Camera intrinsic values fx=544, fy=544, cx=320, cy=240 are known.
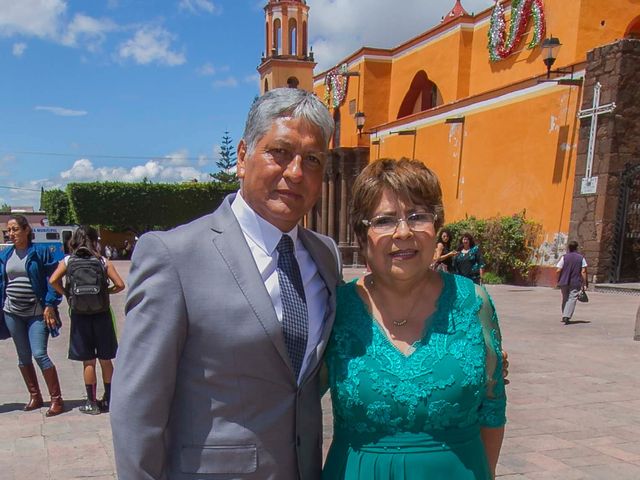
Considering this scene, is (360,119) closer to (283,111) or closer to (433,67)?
(433,67)

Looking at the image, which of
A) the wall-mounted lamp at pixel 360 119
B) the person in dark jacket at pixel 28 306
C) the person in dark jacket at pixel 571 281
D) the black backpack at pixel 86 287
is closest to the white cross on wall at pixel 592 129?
the person in dark jacket at pixel 571 281

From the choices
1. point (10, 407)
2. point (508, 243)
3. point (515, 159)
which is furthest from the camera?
point (515, 159)

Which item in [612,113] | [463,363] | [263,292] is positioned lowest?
[463,363]

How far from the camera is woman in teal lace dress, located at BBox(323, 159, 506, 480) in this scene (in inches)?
63.7

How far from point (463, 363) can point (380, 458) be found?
0.38 meters

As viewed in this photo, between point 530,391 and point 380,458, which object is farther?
point 530,391

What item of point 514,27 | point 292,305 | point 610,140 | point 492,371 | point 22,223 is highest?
point 514,27

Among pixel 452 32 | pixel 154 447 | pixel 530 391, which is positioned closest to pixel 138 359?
pixel 154 447

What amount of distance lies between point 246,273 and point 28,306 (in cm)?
402

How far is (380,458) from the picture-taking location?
1.63m

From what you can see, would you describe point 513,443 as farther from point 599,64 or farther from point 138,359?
point 599,64

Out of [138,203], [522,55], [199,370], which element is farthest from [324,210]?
[199,370]

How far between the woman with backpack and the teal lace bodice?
3495 mm

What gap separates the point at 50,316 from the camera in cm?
475
